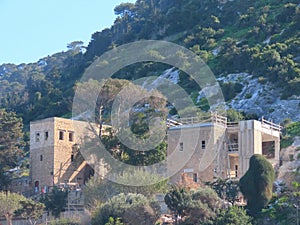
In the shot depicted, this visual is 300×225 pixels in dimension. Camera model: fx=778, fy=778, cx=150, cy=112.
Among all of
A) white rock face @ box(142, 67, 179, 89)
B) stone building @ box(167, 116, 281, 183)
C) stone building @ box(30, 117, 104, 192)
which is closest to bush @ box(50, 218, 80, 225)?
stone building @ box(167, 116, 281, 183)

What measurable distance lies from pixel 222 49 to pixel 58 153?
108 ft

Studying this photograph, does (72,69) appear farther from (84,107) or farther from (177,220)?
(177,220)

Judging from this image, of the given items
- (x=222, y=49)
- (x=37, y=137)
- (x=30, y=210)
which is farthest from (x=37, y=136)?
(x=222, y=49)

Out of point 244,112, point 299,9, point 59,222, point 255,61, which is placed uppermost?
point 299,9

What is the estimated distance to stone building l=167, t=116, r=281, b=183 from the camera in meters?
54.2

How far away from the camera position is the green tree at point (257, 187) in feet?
155

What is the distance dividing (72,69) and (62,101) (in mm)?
24385

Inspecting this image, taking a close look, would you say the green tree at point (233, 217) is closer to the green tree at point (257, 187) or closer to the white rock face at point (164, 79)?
the green tree at point (257, 187)

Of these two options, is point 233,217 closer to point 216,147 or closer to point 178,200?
point 178,200

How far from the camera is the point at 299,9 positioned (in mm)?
86000

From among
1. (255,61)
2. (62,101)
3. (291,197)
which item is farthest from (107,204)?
(62,101)

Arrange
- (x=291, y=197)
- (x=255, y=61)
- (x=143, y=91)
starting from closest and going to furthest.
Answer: (x=291, y=197) < (x=143, y=91) < (x=255, y=61)

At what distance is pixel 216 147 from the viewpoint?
54.6 m

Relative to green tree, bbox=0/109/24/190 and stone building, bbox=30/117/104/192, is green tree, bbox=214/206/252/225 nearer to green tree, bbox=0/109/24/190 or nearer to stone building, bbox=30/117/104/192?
stone building, bbox=30/117/104/192
